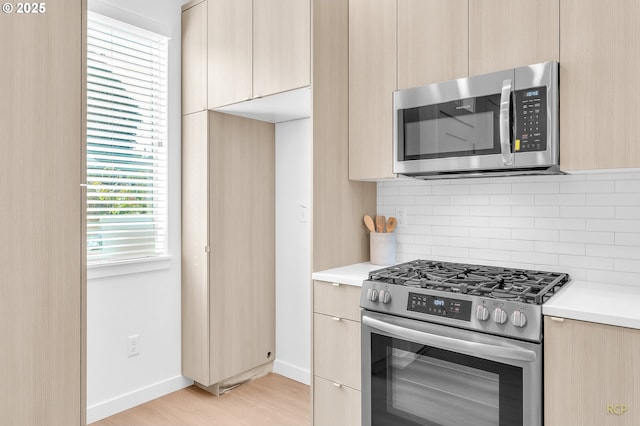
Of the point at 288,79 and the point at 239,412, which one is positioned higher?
the point at 288,79

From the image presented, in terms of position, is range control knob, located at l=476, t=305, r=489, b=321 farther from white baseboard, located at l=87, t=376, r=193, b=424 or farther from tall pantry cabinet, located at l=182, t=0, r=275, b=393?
white baseboard, located at l=87, t=376, r=193, b=424

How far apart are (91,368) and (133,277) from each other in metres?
0.59

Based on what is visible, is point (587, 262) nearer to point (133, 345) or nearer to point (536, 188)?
point (536, 188)

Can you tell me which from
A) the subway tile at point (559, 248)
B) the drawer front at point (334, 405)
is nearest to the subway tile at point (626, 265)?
the subway tile at point (559, 248)

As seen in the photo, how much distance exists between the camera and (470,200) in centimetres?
235

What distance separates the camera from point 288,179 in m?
3.19

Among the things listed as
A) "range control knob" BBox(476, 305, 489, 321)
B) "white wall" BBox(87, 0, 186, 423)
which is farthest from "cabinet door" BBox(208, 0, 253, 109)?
"range control knob" BBox(476, 305, 489, 321)

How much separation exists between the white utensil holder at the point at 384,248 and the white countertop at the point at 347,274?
5cm

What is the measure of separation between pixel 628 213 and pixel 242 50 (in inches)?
89.9

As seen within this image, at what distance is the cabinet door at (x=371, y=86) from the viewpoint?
228 cm

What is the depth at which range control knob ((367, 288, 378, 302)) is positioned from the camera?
77.2 inches

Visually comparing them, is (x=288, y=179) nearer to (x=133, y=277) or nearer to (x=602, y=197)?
(x=133, y=277)

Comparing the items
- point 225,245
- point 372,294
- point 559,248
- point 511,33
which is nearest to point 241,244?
point 225,245

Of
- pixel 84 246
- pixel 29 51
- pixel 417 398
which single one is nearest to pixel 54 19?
pixel 29 51
